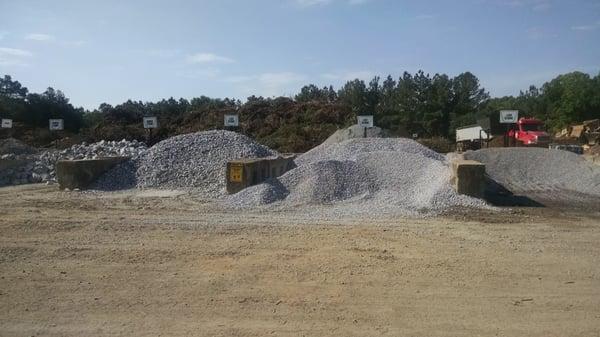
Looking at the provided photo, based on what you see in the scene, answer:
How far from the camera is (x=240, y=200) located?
11.8m

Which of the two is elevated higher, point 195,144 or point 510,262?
point 195,144

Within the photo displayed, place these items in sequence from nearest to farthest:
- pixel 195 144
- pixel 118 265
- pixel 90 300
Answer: pixel 90 300 → pixel 118 265 → pixel 195 144

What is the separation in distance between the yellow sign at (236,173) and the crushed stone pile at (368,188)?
0.48m

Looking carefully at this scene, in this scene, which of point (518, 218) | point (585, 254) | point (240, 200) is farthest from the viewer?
point (240, 200)

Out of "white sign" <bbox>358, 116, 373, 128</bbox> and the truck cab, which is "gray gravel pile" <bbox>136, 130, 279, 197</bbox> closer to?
"white sign" <bbox>358, 116, 373, 128</bbox>

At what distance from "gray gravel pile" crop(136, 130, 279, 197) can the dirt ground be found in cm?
471

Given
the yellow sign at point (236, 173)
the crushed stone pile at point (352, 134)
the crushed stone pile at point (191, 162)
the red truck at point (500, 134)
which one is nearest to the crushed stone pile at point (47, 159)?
the crushed stone pile at point (191, 162)

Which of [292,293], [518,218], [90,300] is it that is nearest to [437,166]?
[518,218]

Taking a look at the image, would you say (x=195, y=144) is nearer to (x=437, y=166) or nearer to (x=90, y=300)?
(x=437, y=166)

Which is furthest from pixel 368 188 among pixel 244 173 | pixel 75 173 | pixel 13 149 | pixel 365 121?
pixel 13 149

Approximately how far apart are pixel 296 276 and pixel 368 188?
267 inches

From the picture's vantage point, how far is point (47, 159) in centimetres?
1961

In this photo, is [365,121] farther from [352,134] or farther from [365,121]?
[352,134]

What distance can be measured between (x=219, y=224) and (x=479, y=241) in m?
4.53
